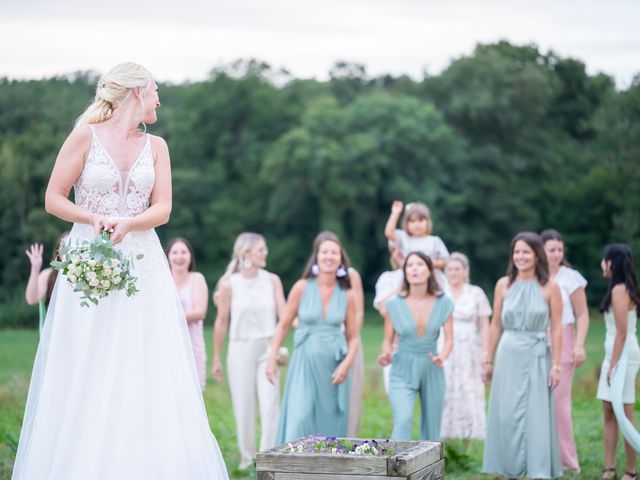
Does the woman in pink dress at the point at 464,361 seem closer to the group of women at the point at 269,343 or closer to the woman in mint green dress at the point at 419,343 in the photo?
the group of women at the point at 269,343

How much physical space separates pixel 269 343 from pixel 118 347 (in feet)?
16.1

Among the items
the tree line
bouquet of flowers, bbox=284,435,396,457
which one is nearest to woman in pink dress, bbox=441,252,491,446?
bouquet of flowers, bbox=284,435,396,457

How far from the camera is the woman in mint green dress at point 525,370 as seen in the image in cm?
808

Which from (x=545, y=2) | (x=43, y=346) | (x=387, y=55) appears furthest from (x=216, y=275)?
(x=43, y=346)

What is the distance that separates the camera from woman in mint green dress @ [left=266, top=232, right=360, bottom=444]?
827 centimetres

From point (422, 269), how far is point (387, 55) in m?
33.8

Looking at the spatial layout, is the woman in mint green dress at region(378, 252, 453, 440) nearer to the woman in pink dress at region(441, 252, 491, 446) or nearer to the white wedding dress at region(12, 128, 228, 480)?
the woman in pink dress at region(441, 252, 491, 446)

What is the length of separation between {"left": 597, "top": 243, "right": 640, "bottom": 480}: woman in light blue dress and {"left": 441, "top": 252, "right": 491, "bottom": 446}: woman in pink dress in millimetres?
3226

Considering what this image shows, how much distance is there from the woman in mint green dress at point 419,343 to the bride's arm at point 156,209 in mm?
3861

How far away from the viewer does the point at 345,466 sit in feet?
17.5

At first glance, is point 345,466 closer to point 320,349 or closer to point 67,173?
point 67,173

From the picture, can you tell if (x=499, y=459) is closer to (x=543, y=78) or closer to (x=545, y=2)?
(x=545, y=2)

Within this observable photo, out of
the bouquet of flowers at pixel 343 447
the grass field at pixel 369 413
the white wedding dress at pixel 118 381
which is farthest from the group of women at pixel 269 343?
the bouquet of flowers at pixel 343 447

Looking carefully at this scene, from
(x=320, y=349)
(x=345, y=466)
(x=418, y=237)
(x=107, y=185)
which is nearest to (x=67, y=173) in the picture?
(x=107, y=185)
